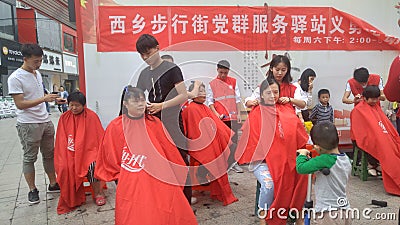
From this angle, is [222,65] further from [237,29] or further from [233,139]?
[233,139]

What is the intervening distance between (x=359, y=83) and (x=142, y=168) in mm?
3232

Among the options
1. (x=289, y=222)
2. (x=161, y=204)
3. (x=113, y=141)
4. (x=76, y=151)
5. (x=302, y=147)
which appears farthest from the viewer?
(x=76, y=151)

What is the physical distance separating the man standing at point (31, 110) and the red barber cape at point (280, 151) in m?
1.95

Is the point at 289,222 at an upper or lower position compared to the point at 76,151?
lower

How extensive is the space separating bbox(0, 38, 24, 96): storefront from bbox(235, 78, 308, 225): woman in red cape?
1574cm

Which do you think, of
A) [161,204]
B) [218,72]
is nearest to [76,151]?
[161,204]

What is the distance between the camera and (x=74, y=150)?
3082 millimetres

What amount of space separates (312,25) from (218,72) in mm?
1527

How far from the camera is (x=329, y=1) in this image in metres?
4.16

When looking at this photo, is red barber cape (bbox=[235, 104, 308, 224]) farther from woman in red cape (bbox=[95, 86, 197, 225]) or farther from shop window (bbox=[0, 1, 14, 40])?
shop window (bbox=[0, 1, 14, 40])

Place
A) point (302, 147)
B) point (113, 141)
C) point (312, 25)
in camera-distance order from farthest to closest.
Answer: point (312, 25) < point (302, 147) < point (113, 141)

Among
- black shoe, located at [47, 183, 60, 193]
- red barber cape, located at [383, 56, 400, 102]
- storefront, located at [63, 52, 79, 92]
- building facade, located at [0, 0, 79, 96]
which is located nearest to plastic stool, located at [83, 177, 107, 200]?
Answer: black shoe, located at [47, 183, 60, 193]

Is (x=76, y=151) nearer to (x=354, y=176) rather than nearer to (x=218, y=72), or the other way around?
(x=218, y=72)

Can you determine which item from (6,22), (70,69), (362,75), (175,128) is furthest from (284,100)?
(70,69)
